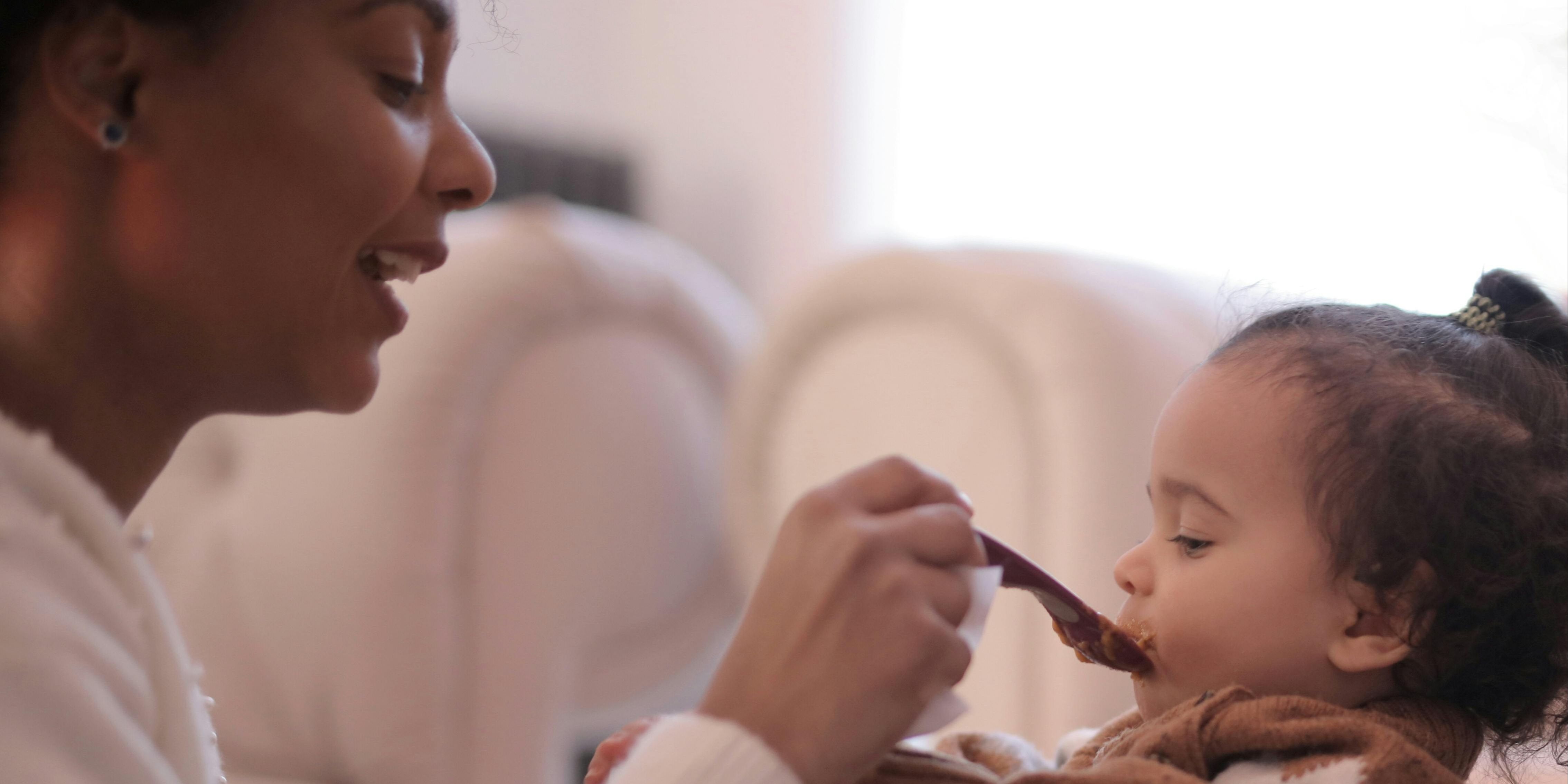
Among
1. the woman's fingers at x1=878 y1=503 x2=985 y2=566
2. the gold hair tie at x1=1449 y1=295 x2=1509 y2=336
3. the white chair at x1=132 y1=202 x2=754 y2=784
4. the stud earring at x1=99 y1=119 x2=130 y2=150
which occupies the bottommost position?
the white chair at x1=132 y1=202 x2=754 y2=784

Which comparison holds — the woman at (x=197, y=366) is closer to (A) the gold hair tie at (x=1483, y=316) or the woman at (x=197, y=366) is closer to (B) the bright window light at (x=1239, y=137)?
(A) the gold hair tie at (x=1483, y=316)

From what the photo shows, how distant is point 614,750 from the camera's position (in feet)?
2.29

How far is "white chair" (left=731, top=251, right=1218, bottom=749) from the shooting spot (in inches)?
49.6

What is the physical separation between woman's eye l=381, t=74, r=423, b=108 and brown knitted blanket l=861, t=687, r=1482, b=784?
1.53 feet

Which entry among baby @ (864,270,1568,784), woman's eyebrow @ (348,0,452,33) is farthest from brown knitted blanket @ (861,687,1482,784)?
woman's eyebrow @ (348,0,452,33)

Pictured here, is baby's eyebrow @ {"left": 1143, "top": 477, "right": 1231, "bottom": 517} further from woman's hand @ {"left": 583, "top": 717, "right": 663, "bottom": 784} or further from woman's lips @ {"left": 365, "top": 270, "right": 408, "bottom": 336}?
woman's lips @ {"left": 365, "top": 270, "right": 408, "bottom": 336}

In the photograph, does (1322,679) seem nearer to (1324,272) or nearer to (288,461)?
(1324,272)

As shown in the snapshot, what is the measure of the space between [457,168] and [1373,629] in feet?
2.09

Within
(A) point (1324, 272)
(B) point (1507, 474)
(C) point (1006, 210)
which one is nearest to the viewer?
(B) point (1507, 474)

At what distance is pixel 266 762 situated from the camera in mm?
1528

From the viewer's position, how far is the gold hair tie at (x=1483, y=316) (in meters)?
0.87

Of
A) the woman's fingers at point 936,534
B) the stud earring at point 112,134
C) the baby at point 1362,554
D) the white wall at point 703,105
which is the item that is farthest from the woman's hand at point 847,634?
the white wall at point 703,105

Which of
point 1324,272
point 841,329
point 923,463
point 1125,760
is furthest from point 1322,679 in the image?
point 1324,272

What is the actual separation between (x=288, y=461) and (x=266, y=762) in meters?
0.37
